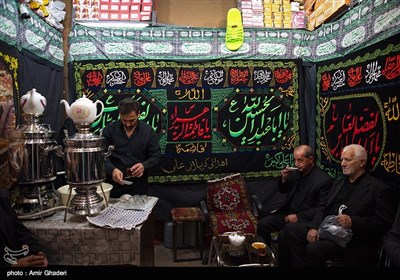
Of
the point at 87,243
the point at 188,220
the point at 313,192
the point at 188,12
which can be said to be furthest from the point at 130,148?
the point at 188,12

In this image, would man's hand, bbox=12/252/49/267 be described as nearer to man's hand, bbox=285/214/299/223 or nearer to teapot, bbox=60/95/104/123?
teapot, bbox=60/95/104/123

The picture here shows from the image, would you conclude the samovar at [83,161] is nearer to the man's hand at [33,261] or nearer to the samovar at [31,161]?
the samovar at [31,161]

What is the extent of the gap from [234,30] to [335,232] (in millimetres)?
2338

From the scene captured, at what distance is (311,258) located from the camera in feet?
7.22

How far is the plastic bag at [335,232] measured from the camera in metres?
2.02

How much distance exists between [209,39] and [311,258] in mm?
2540

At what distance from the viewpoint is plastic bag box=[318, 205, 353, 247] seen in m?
2.02

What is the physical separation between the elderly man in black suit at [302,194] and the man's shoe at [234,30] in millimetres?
1397

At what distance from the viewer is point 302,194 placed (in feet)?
9.30

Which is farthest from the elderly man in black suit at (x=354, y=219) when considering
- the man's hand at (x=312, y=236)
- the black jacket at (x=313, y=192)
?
the black jacket at (x=313, y=192)

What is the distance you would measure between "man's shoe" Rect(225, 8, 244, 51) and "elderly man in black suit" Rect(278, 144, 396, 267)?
1.75m

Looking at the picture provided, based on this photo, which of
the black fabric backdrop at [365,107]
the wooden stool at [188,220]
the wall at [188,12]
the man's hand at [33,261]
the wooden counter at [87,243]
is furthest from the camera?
the wall at [188,12]

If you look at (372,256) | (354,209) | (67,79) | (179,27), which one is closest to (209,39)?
(179,27)

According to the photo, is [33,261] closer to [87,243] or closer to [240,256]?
[87,243]
